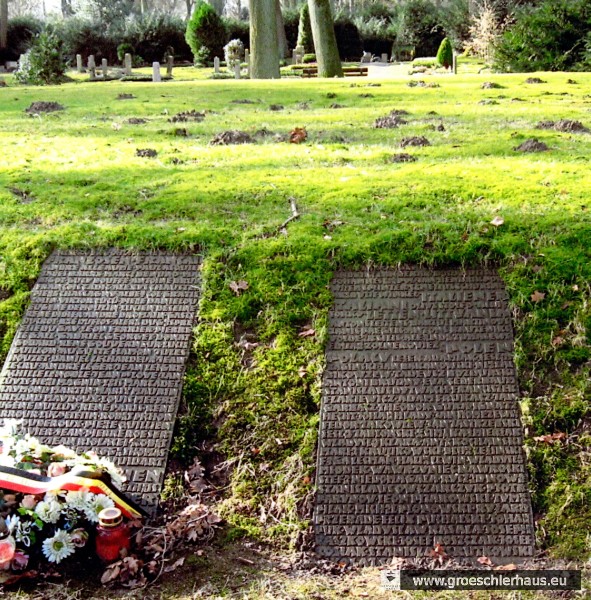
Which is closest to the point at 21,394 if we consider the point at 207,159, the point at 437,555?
the point at 437,555

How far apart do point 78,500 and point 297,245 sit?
94.2 inches

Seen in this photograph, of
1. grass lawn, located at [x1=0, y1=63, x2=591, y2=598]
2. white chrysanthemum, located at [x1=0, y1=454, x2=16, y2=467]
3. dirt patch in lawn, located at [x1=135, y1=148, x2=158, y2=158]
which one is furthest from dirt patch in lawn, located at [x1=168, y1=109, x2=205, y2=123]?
white chrysanthemum, located at [x1=0, y1=454, x2=16, y2=467]

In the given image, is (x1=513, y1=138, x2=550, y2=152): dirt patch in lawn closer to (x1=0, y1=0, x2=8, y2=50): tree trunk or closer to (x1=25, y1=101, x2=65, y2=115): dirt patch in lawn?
(x1=25, y1=101, x2=65, y2=115): dirt patch in lawn

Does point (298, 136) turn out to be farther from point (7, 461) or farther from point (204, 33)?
point (204, 33)

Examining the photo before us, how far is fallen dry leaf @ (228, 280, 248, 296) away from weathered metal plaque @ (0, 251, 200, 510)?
23 cm

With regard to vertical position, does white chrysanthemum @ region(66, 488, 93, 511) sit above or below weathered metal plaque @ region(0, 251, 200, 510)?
below

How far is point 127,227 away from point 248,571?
2.82 metres

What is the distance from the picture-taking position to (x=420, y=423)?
4.34m

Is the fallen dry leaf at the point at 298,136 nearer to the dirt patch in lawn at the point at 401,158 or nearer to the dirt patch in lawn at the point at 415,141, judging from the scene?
the dirt patch in lawn at the point at 415,141

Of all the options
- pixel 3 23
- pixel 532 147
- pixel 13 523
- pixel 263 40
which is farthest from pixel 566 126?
pixel 3 23

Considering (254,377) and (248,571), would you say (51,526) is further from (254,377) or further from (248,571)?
(254,377)

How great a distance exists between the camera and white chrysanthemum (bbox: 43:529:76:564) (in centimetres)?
363

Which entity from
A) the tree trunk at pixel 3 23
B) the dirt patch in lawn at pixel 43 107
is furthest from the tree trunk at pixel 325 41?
the tree trunk at pixel 3 23

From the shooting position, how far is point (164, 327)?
16.1 feet
